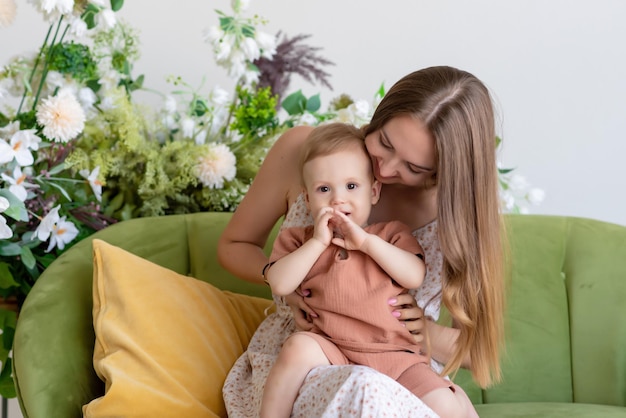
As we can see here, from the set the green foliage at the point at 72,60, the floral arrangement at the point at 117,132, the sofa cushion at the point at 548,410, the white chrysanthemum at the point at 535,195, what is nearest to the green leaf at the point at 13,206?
the floral arrangement at the point at 117,132

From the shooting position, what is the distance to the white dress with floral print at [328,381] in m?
1.55

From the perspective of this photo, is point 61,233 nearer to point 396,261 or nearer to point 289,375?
point 289,375

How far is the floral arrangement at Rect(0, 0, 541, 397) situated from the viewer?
2.17 m

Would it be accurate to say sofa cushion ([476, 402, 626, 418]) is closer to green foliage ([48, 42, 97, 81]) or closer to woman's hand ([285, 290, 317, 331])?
woman's hand ([285, 290, 317, 331])

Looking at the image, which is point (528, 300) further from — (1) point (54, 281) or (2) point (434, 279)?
(1) point (54, 281)

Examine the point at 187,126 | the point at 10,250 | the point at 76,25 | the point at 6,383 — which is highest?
the point at 76,25

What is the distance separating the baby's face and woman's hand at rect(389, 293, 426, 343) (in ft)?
0.60

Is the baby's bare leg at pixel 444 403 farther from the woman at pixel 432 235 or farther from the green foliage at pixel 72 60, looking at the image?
the green foliage at pixel 72 60

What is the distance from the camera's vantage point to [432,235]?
1.95 m

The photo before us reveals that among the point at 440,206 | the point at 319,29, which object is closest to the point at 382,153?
the point at 440,206

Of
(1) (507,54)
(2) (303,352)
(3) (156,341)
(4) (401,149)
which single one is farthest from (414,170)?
(1) (507,54)

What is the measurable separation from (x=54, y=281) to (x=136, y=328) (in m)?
0.28

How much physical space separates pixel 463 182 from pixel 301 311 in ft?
1.44

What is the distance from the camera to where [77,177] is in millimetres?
2451
